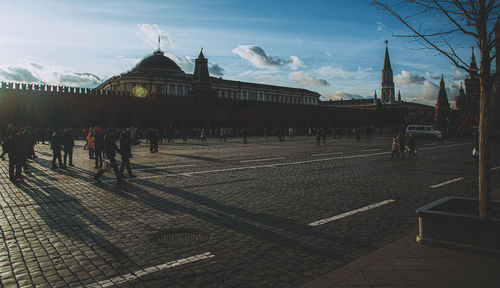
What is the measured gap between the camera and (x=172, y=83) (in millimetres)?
78625

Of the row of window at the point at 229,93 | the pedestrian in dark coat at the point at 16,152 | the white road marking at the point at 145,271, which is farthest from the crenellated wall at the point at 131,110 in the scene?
the white road marking at the point at 145,271

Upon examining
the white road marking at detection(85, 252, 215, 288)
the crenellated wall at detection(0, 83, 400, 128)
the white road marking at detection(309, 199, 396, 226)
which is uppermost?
the crenellated wall at detection(0, 83, 400, 128)

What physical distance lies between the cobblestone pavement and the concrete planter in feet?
1.83

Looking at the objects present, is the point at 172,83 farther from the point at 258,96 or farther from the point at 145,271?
the point at 145,271

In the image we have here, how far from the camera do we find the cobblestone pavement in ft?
11.6

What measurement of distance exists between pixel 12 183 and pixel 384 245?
30.1ft

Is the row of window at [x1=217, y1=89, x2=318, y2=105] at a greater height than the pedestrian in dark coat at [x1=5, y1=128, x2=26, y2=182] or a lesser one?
greater

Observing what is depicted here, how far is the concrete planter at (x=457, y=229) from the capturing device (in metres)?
3.73

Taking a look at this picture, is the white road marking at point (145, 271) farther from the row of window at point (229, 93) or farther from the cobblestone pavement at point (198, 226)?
the row of window at point (229, 93)

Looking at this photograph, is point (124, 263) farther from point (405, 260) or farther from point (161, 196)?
point (161, 196)

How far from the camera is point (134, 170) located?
11.6 metres

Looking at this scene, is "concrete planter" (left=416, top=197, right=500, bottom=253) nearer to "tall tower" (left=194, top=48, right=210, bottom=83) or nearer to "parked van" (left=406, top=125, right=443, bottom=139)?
"parked van" (left=406, top=125, right=443, bottom=139)

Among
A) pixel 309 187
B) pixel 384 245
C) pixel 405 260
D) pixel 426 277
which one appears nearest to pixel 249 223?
pixel 384 245

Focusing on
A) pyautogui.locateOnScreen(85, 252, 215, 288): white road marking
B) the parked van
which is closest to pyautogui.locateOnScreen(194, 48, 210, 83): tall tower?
the parked van
